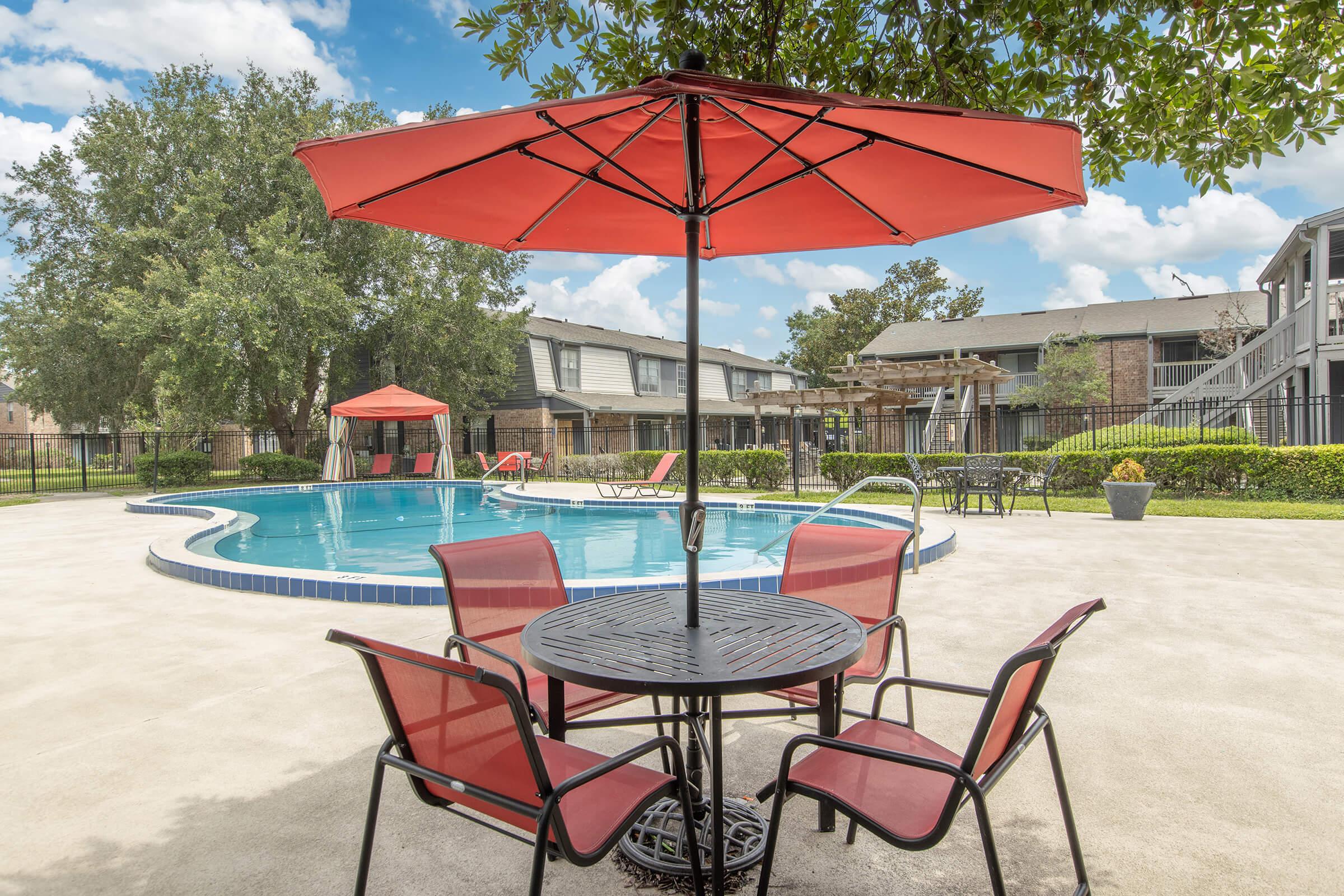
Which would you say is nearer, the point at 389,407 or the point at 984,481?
the point at 984,481

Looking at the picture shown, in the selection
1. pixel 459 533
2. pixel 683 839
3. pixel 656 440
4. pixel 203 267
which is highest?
pixel 203 267

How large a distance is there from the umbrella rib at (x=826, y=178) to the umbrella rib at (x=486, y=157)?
0.30m

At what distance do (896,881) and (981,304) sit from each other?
43.9 m

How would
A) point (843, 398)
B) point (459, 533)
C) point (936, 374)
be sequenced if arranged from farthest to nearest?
point (843, 398) → point (936, 374) → point (459, 533)

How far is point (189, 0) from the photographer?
10797mm

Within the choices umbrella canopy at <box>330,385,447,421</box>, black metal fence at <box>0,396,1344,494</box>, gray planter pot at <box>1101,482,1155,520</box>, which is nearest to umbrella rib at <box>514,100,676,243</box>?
gray planter pot at <box>1101,482,1155,520</box>

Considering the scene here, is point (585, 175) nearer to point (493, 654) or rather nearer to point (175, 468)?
point (493, 654)

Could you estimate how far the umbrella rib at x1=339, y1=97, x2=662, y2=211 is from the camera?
2227 millimetres

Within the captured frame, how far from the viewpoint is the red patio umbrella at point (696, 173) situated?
6.89 feet

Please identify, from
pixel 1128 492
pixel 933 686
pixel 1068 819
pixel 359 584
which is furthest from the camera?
pixel 1128 492

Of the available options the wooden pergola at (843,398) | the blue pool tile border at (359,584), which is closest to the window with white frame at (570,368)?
the wooden pergola at (843,398)

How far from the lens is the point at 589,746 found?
303 cm

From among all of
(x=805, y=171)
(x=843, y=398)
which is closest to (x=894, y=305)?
(x=843, y=398)

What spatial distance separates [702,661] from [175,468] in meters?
21.8
